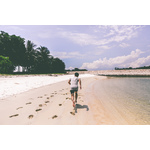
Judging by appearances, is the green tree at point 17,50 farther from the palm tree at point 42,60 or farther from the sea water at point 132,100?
the sea water at point 132,100

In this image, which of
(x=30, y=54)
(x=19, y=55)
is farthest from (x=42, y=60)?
(x=19, y=55)

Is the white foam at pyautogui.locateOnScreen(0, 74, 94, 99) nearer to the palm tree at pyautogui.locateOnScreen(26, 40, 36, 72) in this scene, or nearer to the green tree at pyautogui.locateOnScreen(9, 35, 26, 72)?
the green tree at pyautogui.locateOnScreen(9, 35, 26, 72)

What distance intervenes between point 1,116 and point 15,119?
81 cm

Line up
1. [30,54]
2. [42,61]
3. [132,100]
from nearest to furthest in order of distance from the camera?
[132,100] < [30,54] < [42,61]

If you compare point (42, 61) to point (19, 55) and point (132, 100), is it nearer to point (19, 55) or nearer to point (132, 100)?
point (19, 55)

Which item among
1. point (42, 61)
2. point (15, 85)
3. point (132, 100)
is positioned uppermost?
point (42, 61)

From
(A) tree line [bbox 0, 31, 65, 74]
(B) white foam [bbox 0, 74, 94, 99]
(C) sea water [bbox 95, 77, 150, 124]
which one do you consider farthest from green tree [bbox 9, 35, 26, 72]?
(C) sea water [bbox 95, 77, 150, 124]

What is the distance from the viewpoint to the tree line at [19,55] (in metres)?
27.2

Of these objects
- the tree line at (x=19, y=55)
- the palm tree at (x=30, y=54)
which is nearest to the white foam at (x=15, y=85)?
the tree line at (x=19, y=55)

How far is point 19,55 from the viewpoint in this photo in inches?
1432
